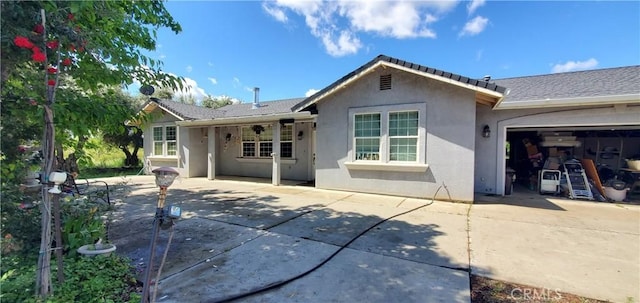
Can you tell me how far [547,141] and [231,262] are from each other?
1181cm

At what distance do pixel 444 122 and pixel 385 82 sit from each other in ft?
6.86

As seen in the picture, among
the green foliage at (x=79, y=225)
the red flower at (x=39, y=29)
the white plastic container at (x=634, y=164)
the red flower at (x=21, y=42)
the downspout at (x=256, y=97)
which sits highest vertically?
the downspout at (x=256, y=97)

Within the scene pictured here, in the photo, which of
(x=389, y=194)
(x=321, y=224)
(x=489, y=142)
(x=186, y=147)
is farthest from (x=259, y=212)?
(x=186, y=147)

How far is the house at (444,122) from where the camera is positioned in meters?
7.18

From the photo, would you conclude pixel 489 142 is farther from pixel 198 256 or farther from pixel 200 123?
pixel 200 123

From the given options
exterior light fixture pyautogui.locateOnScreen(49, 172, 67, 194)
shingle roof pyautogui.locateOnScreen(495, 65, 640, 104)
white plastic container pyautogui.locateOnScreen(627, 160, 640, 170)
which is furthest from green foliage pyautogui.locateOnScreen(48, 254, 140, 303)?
white plastic container pyautogui.locateOnScreen(627, 160, 640, 170)

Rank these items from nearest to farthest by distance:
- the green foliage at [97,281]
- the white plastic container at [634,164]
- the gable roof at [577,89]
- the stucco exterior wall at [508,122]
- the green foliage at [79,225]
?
the green foliage at [97,281] → the green foliage at [79,225] → the gable roof at [577,89] → the stucco exterior wall at [508,122] → the white plastic container at [634,164]

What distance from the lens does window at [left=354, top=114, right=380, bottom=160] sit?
8328mm

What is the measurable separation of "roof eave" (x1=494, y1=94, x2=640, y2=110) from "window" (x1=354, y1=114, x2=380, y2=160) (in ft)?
11.5

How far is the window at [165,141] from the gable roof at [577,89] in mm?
13932

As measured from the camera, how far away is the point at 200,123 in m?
11.9

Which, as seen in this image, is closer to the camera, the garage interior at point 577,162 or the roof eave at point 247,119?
the garage interior at point 577,162

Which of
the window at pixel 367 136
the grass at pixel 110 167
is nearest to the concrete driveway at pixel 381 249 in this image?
the window at pixel 367 136

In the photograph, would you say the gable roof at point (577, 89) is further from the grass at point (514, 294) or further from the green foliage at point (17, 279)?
the green foliage at point (17, 279)
